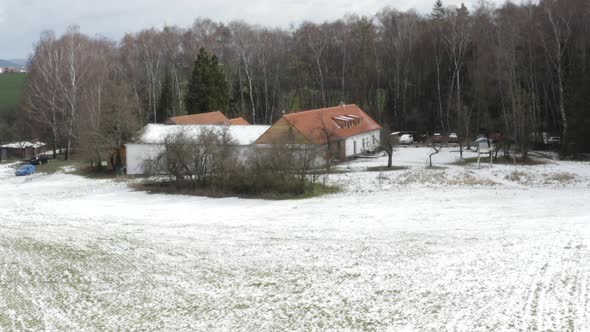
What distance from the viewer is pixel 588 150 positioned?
4109 cm

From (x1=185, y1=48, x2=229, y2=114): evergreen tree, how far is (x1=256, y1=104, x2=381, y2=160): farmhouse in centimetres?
1438

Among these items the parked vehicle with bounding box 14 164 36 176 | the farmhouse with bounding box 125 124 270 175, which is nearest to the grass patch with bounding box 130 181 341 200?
the farmhouse with bounding box 125 124 270 175

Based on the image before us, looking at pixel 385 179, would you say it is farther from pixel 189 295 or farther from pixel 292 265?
pixel 189 295

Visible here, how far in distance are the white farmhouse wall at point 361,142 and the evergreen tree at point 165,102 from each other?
25.8 meters

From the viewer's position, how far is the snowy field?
1350 centimetres

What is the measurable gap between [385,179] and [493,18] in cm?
3360

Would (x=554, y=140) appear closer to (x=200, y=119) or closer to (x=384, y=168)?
(x=384, y=168)

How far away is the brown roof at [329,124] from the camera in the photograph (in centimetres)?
4253

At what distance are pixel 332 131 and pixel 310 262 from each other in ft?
83.5

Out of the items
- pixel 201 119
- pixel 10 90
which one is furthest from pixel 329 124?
pixel 10 90

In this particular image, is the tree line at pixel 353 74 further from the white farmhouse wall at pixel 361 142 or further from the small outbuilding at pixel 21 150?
the white farmhouse wall at pixel 361 142

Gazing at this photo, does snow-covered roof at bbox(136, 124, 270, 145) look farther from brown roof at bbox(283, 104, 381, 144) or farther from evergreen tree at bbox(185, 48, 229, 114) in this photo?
evergreen tree at bbox(185, 48, 229, 114)

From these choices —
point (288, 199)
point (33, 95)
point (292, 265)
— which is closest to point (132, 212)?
point (288, 199)

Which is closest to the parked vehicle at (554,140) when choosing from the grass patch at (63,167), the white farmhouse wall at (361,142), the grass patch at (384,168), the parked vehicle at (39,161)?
the white farmhouse wall at (361,142)
